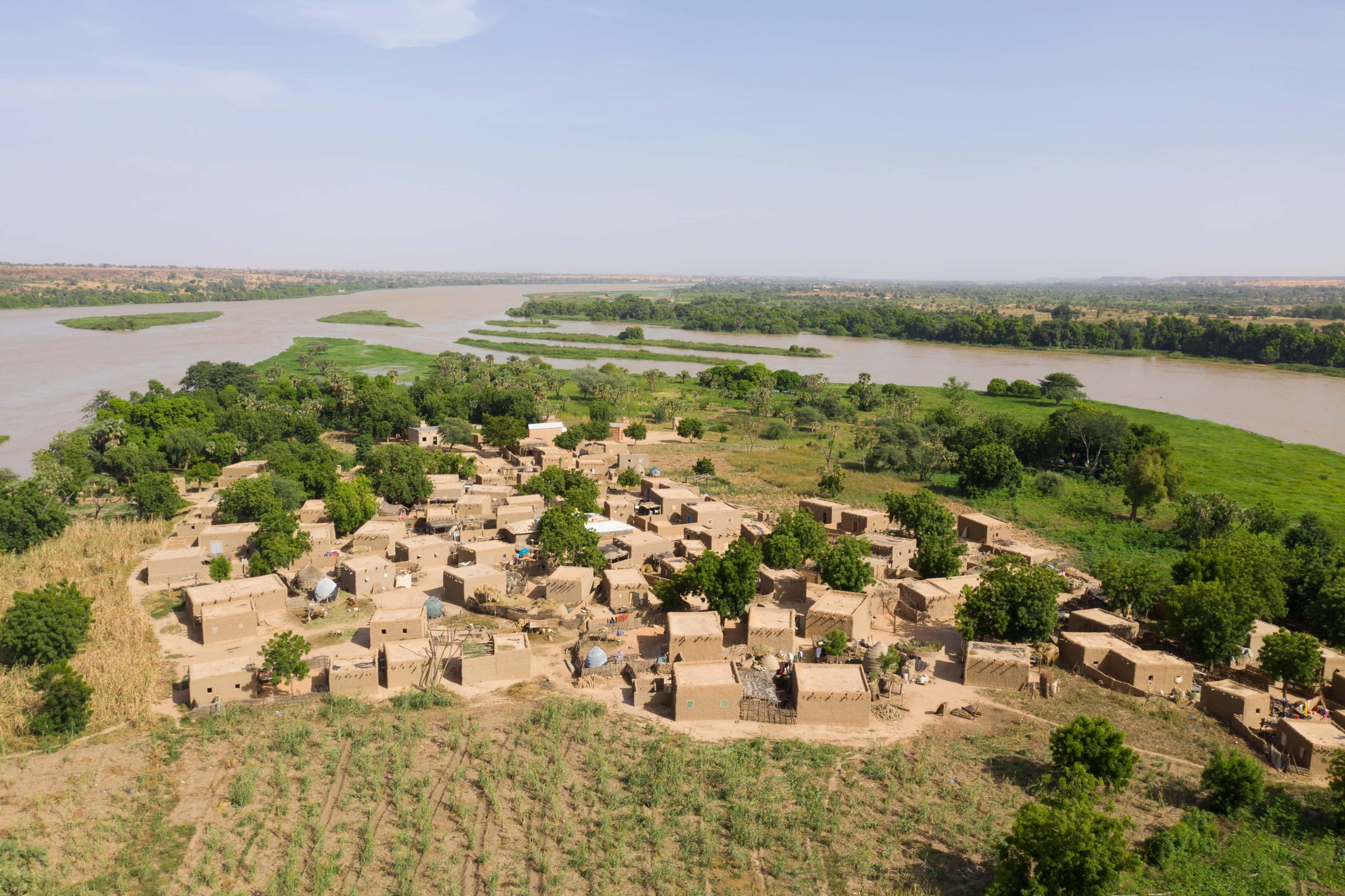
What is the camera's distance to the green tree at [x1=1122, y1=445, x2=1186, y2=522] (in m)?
29.8

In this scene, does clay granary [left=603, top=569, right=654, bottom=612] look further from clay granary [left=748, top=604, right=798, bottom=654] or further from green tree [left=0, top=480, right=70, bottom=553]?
green tree [left=0, top=480, right=70, bottom=553]

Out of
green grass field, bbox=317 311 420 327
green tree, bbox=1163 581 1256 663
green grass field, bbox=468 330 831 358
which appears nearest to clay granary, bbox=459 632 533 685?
green tree, bbox=1163 581 1256 663

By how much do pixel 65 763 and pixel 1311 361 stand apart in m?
95.3

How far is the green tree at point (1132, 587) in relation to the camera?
20188 mm

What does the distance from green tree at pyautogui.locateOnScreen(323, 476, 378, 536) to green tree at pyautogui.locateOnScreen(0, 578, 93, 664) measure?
27.9ft

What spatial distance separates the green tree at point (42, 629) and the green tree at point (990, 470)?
3077 centimetres

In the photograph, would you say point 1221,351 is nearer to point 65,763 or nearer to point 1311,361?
point 1311,361

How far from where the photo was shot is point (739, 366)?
69.2m

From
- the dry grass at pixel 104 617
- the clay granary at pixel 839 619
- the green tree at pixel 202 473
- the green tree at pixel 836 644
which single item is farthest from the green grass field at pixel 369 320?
the green tree at pixel 836 644

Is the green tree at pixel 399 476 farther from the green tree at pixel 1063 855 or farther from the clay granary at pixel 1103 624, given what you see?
the green tree at pixel 1063 855

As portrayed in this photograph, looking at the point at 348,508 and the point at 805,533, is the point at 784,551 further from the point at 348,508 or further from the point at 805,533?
the point at 348,508

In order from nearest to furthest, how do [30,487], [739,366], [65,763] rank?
[65,763]
[30,487]
[739,366]

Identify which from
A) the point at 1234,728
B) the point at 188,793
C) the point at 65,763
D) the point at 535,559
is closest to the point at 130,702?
the point at 65,763

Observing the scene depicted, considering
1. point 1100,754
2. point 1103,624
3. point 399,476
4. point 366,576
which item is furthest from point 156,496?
point 1103,624
